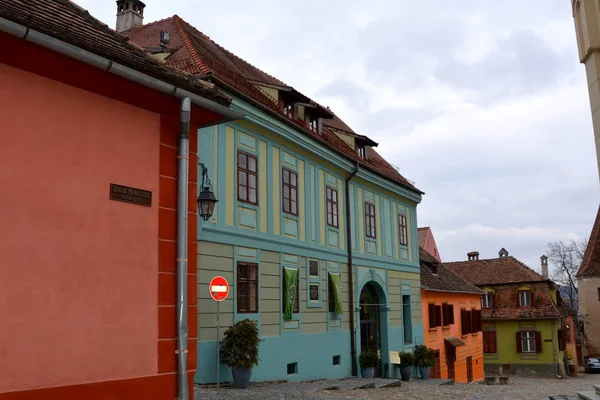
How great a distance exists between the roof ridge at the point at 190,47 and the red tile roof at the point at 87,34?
693cm

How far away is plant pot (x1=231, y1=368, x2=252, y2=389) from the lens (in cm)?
1427

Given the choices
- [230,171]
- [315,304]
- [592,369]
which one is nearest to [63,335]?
[230,171]

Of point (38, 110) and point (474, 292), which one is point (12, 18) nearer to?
point (38, 110)

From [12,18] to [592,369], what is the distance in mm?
49060

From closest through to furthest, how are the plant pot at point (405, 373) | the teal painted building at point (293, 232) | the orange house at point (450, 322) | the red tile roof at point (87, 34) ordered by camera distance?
1. the red tile roof at point (87, 34)
2. the teal painted building at point (293, 232)
3. the plant pot at point (405, 373)
4. the orange house at point (450, 322)

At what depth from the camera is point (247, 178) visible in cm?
1653

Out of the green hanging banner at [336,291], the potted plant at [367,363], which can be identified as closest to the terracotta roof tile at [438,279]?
the potted plant at [367,363]

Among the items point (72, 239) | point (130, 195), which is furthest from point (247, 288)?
point (72, 239)

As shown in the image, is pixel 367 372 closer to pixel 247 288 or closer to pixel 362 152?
pixel 247 288

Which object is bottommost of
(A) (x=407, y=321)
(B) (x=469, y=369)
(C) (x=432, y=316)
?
(B) (x=469, y=369)

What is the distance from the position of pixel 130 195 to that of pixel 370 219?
55.0 feet

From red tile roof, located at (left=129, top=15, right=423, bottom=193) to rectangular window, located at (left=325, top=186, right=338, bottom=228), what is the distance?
4.22 ft

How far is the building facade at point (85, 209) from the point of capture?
6.45m

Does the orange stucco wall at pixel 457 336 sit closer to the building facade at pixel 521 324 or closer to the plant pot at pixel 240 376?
the building facade at pixel 521 324
